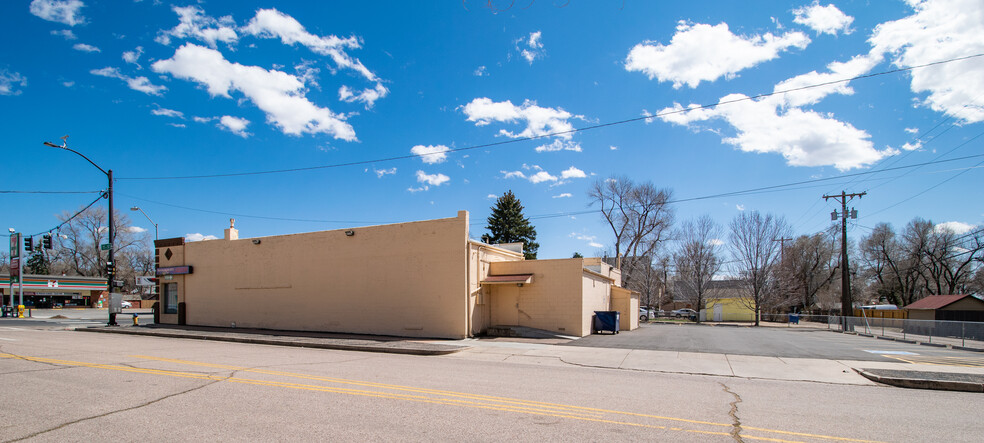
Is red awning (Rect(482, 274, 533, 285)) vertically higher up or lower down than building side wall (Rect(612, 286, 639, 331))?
higher up

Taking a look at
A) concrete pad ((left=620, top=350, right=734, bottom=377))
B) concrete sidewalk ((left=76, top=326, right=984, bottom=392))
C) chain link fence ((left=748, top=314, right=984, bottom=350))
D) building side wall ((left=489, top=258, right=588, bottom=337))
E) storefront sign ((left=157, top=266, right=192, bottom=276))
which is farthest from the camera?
storefront sign ((left=157, top=266, right=192, bottom=276))

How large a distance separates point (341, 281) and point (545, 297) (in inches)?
366

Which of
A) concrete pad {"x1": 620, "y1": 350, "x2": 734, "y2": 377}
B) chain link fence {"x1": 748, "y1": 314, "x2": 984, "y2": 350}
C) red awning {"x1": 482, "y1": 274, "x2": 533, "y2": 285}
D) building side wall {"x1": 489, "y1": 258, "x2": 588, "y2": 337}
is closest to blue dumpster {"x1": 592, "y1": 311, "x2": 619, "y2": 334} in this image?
building side wall {"x1": 489, "y1": 258, "x2": 588, "y2": 337}

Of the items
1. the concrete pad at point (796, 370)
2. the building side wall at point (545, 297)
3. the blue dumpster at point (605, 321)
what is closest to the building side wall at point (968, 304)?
the blue dumpster at point (605, 321)

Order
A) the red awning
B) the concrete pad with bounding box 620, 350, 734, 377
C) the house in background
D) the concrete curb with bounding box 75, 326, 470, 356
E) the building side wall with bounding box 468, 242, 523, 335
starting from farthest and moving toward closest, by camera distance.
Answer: the house in background
the red awning
the building side wall with bounding box 468, 242, 523, 335
the concrete curb with bounding box 75, 326, 470, 356
the concrete pad with bounding box 620, 350, 734, 377

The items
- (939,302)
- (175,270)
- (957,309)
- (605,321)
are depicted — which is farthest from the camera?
(939,302)

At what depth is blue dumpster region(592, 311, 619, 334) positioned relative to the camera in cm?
2322

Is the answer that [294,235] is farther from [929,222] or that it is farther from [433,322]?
[929,222]

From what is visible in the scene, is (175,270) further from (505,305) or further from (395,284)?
(505,305)

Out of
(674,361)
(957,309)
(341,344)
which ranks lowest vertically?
(957,309)

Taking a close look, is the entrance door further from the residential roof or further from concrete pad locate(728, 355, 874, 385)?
the residential roof

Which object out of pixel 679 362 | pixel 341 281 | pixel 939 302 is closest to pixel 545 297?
pixel 679 362

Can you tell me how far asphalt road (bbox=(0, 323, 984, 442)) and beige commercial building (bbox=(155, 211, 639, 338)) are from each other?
27.2ft

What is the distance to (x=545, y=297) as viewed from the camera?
70.2ft
